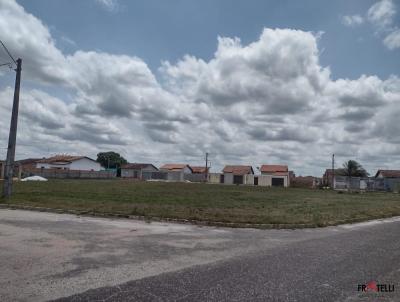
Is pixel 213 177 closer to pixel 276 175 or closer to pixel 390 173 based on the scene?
pixel 276 175

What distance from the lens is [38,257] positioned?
7.35 m

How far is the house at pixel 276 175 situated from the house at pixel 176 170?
19.2 metres

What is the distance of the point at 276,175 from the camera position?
82.9m

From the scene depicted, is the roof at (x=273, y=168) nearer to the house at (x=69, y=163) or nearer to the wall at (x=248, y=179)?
the wall at (x=248, y=179)

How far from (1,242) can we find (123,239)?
2.75 metres

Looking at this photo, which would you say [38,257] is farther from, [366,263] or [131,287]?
[366,263]

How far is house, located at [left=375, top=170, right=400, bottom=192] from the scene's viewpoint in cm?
6700

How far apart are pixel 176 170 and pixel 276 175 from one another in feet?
101

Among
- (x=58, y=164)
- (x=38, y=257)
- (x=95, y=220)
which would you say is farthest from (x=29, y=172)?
(x=38, y=257)

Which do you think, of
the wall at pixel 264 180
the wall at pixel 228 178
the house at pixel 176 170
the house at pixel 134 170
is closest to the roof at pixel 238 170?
the wall at pixel 228 178

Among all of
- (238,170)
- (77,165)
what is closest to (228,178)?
(238,170)

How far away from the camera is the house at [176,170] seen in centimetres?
8956

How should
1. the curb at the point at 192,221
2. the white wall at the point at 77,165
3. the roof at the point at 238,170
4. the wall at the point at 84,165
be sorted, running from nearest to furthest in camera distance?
1. the curb at the point at 192,221
2. the roof at the point at 238,170
3. the white wall at the point at 77,165
4. the wall at the point at 84,165

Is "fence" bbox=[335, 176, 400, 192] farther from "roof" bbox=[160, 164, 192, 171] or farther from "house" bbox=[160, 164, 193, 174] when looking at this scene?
"roof" bbox=[160, 164, 192, 171]
